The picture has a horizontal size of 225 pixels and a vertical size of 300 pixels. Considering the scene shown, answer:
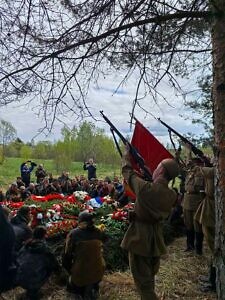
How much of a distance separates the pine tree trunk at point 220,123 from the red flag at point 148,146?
65.1 inches

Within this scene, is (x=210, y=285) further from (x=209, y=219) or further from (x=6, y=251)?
(x=6, y=251)

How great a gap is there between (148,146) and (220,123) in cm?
187

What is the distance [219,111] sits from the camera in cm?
351

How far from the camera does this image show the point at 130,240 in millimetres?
4246

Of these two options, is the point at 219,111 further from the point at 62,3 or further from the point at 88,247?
the point at 88,247

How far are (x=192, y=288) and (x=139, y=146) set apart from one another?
1995mm

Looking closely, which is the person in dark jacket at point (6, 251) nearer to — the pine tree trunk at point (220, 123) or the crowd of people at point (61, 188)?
the pine tree trunk at point (220, 123)

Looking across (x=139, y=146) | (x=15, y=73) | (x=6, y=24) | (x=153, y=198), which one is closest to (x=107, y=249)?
(x=139, y=146)

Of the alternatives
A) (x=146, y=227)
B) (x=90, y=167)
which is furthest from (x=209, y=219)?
(x=90, y=167)

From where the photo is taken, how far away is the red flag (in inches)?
207

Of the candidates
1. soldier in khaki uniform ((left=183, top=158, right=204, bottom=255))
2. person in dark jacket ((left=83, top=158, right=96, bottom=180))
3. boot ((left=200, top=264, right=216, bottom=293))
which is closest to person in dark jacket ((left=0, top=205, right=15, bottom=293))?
boot ((left=200, top=264, right=216, bottom=293))

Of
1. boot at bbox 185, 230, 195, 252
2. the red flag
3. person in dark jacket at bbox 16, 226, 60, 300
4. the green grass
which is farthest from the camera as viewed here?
the green grass

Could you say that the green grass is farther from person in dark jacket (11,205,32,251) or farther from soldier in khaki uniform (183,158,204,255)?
person in dark jacket (11,205,32,251)

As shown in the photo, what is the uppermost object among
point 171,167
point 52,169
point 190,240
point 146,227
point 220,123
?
point 220,123
